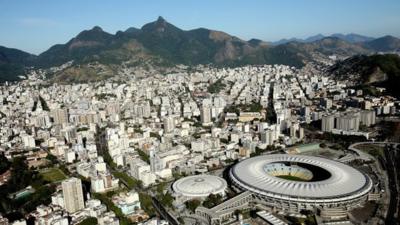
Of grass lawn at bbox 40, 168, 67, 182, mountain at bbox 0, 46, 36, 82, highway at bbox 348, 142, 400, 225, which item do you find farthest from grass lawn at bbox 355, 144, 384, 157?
mountain at bbox 0, 46, 36, 82

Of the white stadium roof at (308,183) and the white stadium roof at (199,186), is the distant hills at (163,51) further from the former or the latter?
the white stadium roof at (308,183)

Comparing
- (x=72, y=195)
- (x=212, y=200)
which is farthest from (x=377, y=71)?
(x=72, y=195)

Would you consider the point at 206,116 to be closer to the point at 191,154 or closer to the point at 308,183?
the point at 191,154

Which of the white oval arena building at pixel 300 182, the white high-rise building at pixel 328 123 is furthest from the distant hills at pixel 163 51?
the white oval arena building at pixel 300 182

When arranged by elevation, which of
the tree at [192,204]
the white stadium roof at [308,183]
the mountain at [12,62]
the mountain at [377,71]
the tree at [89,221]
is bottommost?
the tree at [89,221]

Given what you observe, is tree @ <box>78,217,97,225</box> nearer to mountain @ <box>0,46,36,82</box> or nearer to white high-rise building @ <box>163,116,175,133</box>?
white high-rise building @ <box>163,116,175,133</box>

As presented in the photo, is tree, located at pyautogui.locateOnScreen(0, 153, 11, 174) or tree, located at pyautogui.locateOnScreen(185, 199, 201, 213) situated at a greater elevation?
tree, located at pyautogui.locateOnScreen(0, 153, 11, 174)

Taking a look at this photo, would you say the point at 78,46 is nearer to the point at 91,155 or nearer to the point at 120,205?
the point at 91,155
